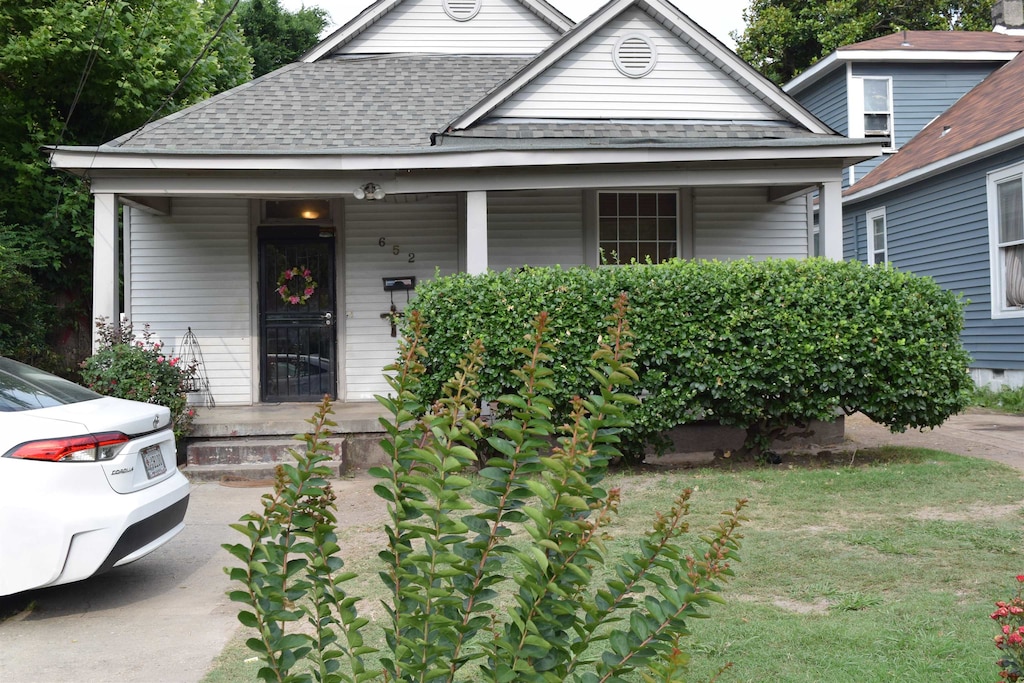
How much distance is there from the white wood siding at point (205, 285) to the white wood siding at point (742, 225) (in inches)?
239

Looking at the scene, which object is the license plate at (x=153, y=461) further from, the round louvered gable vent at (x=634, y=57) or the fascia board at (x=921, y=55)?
the fascia board at (x=921, y=55)

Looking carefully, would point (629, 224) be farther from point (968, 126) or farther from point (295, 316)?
point (968, 126)

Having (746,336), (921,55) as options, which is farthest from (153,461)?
(921,55)

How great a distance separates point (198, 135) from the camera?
35.2 feet

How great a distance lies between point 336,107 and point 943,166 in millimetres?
10001

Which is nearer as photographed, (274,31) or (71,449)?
(71,449)

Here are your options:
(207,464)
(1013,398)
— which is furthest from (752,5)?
(207,464)

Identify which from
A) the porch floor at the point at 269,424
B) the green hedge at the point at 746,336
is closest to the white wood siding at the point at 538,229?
the porch floor at the point at 269,424

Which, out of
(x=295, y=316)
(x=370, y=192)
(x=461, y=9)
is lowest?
(x=295, y=316)

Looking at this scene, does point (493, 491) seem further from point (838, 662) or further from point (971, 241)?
point (971, 241)

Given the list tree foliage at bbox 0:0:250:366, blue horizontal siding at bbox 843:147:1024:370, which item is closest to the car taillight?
tree foliage at bbox 0:0:250:366

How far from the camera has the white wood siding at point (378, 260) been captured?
11648 millimetres

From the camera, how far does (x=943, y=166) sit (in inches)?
580

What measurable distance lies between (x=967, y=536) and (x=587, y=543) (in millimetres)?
4701
